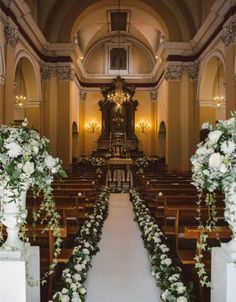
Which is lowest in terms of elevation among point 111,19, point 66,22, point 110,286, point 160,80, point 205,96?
point 110,286

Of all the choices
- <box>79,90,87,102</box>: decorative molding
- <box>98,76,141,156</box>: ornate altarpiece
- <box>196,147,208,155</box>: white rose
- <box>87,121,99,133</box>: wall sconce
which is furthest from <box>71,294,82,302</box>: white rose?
<box>87,121,99,133</box>: wall sconce

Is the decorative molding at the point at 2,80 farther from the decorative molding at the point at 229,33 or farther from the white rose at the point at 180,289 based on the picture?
the white rose at the point at 180,289

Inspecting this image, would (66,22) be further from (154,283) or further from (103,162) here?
(154,283)

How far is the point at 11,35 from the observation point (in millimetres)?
12742

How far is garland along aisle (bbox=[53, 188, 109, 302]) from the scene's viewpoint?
3.84 m

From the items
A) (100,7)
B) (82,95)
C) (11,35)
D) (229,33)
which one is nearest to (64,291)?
(11,35)

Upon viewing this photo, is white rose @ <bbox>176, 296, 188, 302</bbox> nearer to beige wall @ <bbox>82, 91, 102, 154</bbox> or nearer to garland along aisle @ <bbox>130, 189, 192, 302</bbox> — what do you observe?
garland along aisle @ <bbox>130, 189, 192, 302</bbox>

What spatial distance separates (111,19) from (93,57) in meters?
4.11

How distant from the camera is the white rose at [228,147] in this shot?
3.07m

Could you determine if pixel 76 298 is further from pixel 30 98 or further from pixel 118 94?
pixel 118 94

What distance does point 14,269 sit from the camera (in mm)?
3199

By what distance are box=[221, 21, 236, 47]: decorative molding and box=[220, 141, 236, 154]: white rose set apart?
34.6ft

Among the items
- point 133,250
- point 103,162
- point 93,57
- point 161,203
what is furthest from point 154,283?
point 93,57

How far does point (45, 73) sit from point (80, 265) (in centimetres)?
1457
